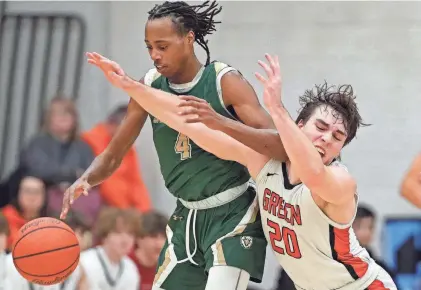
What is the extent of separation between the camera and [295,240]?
4.79m

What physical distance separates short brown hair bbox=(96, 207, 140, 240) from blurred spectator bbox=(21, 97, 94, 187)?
20.3 inches

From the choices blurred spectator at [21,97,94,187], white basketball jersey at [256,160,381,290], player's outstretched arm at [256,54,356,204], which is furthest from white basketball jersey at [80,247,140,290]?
player's outstretched arm at [256,54,356,204]

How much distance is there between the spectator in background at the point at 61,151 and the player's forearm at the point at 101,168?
3.26 meters

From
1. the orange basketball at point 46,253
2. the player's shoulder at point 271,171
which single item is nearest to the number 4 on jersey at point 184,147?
the player's shoulder at point 271,171

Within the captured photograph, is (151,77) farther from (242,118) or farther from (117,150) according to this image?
(242,118)

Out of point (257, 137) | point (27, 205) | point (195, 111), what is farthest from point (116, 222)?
point (195, 111)

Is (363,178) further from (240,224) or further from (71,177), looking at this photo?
(240,224)

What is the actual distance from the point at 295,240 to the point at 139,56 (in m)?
5.29

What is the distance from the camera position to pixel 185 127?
493 centimetres

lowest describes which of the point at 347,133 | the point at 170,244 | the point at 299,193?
the point at 170,244

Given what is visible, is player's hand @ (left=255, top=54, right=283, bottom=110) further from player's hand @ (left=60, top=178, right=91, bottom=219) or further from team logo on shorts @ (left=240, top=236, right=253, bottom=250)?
player's hand @ (left=60, top=178, right=91, bottom=219)

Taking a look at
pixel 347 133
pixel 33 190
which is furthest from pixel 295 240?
pixel 33 190

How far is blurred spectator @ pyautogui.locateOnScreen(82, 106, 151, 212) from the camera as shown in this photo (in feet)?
30.1

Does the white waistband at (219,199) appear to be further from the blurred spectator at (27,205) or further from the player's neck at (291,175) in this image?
the blurred spectator at (27,205)
